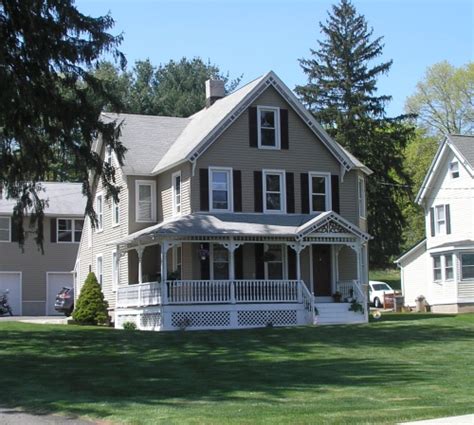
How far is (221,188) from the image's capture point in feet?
106

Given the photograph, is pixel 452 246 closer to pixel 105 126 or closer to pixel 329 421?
pixel 105 126

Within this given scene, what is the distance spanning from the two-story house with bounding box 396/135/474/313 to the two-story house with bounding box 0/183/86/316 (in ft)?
66.8

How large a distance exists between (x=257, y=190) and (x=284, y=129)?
2.86 metres

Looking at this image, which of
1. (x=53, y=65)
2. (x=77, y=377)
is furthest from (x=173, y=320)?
(x=77, y=377)

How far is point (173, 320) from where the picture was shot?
29344mm

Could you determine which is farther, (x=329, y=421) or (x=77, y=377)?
(x=77, y=377)

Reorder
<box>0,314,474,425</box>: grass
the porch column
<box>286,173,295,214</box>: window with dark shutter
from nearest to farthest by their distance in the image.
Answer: <box>0,314,474,425</box>: grass, the porch column, <box>286,173,295,214</box>: window with dark shutter

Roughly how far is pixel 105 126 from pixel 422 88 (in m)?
53.3

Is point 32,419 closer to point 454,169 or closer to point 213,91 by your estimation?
point 213,91

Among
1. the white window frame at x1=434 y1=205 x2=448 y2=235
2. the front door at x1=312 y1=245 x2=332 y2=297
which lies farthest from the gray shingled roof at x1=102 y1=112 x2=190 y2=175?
the white window frame at x1=434 y1=205 x2=448 y2=235

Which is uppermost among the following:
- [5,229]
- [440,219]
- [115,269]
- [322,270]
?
[440,219]

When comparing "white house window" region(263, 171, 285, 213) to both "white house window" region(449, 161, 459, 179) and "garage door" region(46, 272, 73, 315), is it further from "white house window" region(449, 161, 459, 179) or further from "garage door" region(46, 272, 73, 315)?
"garage door" region(46, 272, 73, 315)

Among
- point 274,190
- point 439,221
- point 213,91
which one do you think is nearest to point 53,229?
point 213,91

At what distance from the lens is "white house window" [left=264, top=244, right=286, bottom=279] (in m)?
32.8
